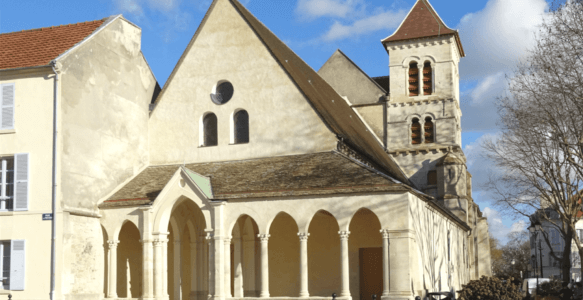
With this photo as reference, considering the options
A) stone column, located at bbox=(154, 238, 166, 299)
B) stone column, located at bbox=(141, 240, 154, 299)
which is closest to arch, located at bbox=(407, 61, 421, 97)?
stone column, located at bbox=(154, 238, 166, 299)

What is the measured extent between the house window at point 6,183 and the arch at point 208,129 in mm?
7881

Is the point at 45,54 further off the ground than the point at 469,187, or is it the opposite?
A: the point at 45,54

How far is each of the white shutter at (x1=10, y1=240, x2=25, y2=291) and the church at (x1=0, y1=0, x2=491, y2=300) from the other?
0.05m

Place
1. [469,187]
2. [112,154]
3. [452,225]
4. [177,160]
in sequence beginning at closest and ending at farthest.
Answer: [112,154] < [177,160] < [452,225] < [469,187]

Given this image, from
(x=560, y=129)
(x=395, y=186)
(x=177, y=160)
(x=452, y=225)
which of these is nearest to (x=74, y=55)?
(x=177, y=160)

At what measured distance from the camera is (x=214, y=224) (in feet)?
84.0

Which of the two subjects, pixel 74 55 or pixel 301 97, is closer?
pixel 74 55

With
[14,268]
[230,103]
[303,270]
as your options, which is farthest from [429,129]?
[14,268]

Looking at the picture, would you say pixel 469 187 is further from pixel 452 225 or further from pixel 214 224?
pixel 214 224

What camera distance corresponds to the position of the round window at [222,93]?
1171 inches

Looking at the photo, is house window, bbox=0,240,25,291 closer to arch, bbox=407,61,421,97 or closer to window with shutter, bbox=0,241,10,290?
window with shutter, bbox=0,241,10,290

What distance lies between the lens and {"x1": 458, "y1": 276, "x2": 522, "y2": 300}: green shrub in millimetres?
18984

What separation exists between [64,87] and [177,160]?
643 centimetres

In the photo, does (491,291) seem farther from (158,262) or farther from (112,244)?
(112,244)
